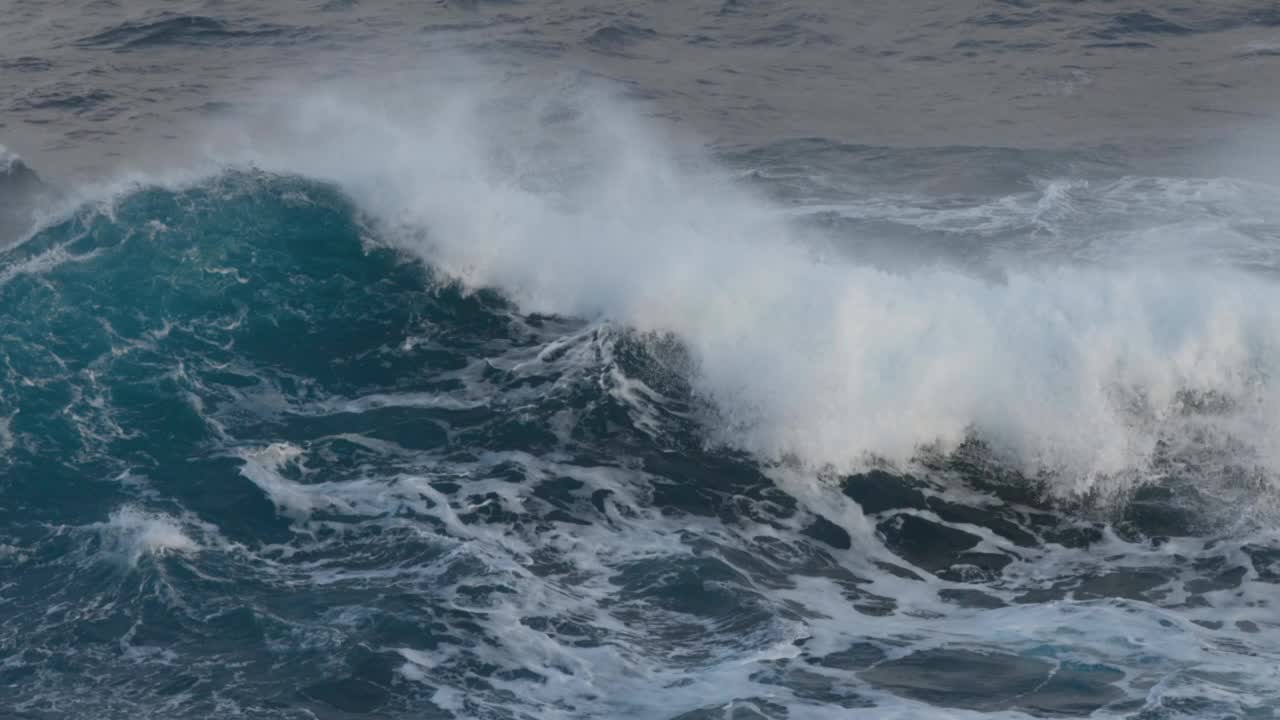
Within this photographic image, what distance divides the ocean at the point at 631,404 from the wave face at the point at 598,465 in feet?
0.19

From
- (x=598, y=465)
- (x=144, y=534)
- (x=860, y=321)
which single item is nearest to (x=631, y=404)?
(x=598, y=465)

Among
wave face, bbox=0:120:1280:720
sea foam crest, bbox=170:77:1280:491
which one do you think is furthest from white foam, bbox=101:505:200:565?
sea foam crest, bbox=170:77:1280:491

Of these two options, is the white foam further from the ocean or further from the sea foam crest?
the sea foam crest

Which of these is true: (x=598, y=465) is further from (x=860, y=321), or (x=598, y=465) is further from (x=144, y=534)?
(x=144, y=534)

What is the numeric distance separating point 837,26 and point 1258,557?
2074cm

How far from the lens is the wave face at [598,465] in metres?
11.7

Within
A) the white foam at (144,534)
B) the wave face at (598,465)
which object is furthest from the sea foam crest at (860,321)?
the white foam at (144,534)

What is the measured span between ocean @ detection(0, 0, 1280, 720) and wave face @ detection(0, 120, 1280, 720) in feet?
0.19

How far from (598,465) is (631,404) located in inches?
51.1

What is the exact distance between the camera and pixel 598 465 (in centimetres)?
1548

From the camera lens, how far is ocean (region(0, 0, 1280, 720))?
1186 cm

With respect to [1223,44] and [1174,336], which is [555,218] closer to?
[1174,336]

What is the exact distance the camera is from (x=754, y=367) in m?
16.6

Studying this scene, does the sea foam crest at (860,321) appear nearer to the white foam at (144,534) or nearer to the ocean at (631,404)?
the ocean at (631,404)
